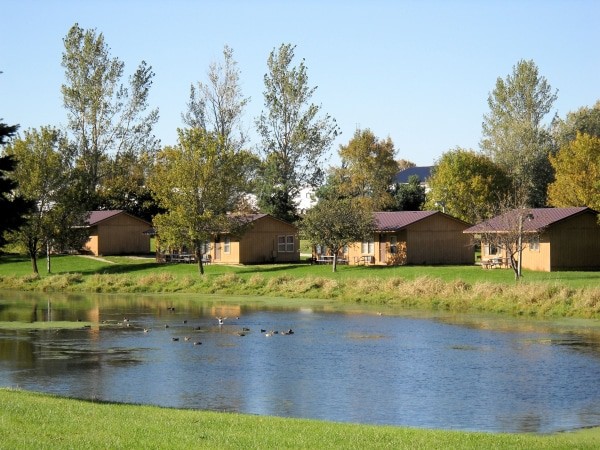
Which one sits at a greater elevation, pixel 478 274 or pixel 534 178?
pixel 534 178

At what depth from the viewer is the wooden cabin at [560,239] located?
62406 mm

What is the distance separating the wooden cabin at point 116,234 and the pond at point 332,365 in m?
36.3

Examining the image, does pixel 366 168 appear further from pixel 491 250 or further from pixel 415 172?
pixel 415 172

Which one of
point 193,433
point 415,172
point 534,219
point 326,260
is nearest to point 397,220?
point 326,260

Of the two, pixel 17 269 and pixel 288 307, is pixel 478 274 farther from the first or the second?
pixel 17 269

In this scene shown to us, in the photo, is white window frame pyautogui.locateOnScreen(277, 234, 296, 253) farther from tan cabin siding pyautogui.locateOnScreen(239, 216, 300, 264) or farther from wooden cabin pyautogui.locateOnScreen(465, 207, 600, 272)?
wooden cabin pyautogui.locateOnScreen(465, 207, 600, 272)

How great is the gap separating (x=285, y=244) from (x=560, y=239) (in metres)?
23.4

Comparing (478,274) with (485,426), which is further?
(478,274)

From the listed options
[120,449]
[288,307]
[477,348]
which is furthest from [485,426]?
[288,307]

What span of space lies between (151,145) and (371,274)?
39877 mm

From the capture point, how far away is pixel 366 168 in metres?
101

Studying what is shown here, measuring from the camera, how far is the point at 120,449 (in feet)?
51.0

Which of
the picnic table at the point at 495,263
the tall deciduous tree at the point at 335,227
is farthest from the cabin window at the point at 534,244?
the tall deciduous tree at the point at 335,227

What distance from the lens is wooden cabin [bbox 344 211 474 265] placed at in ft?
233
